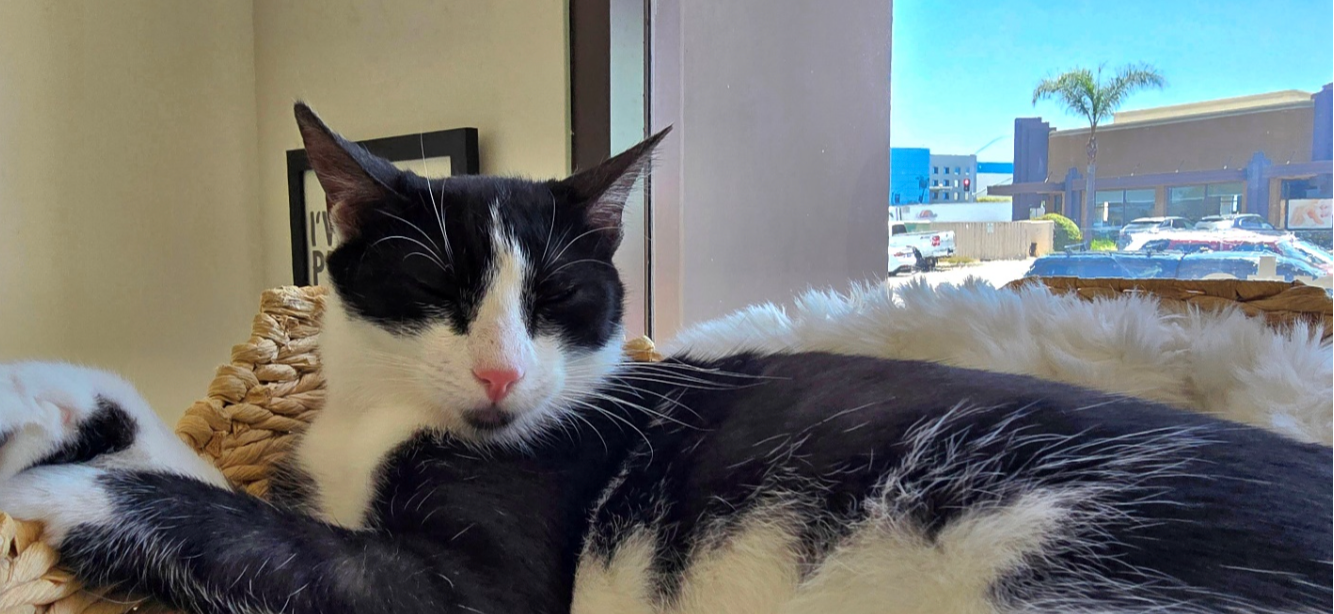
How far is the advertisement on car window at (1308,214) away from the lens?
1.01 m

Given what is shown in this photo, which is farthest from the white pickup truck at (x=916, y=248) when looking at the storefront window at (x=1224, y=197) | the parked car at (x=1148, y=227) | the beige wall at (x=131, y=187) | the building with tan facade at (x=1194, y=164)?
the beige wall at (x=131, y=187)

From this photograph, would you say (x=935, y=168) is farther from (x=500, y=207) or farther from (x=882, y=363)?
(x=500, y=207)

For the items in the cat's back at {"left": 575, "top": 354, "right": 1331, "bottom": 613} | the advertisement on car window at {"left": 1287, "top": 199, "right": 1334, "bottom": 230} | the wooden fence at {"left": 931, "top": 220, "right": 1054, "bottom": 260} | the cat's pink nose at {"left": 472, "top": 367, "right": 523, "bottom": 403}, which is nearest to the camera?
the cat's back at {"left": 575, "top": 354, "right": 1331, "bottom": 613}

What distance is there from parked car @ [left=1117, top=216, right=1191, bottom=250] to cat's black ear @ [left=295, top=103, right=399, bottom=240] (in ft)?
3.24

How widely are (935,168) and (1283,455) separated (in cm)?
88

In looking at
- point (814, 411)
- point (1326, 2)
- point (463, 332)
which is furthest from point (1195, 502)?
point (1326, 2)

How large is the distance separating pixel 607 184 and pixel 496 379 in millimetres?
243

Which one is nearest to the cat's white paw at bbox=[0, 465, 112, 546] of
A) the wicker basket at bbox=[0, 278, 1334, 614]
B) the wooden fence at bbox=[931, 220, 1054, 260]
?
the wicker basket at bbox=[0, 278, 1334, 614]

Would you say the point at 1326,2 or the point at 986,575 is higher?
the point at 1326,2

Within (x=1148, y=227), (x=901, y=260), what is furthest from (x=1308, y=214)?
(x=901, y=260)

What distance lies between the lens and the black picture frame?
1312 mm

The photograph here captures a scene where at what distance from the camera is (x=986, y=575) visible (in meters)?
0.50

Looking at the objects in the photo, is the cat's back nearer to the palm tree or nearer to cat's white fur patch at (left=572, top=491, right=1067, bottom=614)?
cat's white fur patch at (left=572, top=491, right=1067, bottom=614)

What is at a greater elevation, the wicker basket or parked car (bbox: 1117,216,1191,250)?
parked car (bbox: 1117,216,1191,250)
